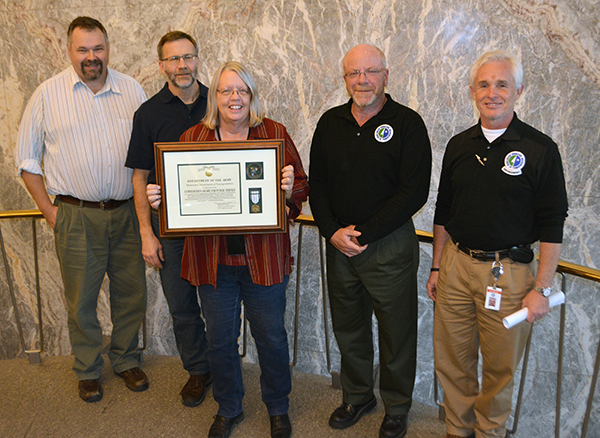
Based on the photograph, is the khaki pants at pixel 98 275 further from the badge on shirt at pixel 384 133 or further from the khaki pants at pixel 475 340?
the khaki pants at pixel 475 340

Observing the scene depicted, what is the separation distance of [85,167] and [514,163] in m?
2.16

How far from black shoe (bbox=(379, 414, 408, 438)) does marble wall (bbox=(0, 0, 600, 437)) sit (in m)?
1.23

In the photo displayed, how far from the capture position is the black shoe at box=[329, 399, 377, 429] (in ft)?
8.13

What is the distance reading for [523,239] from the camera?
1920 mm

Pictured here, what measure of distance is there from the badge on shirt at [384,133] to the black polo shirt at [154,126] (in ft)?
3.21

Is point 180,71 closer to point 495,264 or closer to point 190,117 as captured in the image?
point 190,117

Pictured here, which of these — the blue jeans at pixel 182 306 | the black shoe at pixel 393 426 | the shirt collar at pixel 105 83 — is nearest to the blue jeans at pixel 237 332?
the blue jeans at pixel 182 306

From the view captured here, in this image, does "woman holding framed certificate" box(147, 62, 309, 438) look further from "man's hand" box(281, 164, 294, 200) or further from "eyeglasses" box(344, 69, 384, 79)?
"eyeglasses" box(344, 69, 384, 79)

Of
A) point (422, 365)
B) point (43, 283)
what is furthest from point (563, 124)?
point (43, 283)

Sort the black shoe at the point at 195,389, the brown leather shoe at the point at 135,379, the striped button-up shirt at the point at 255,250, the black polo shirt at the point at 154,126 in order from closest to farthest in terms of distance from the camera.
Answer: the striped button-up shirt at the point at 255,250 < the black polo shirt at the point at 154,126 < the black shoe at the point at 195,389 < the brown leather shoe at the point at 135,379

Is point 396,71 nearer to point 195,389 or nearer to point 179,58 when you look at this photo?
point 179,58

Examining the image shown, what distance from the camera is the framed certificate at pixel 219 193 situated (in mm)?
2053

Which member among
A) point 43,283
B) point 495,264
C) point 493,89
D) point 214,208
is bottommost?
point 43,283

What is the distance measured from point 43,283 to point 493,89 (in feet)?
12.7
